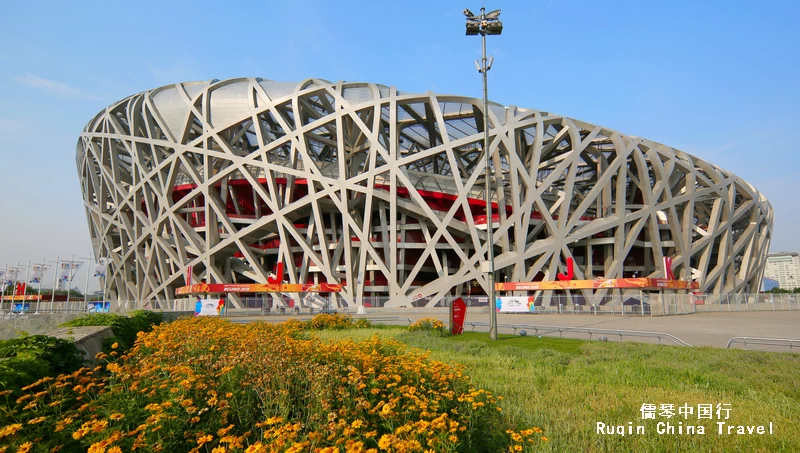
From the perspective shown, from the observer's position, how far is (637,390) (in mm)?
7102

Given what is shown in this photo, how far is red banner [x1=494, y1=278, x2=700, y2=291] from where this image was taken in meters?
35.4

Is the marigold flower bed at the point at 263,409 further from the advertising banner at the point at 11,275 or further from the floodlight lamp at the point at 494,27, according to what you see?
the advertising banner at the point at 11,275

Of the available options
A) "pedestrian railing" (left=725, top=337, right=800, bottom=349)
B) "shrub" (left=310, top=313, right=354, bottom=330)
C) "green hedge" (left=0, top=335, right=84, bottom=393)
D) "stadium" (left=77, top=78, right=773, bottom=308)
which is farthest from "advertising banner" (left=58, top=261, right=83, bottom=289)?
"pedestrian railing" (left=725, top=337, right=800, bottom=349)

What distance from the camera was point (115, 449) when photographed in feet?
10.2

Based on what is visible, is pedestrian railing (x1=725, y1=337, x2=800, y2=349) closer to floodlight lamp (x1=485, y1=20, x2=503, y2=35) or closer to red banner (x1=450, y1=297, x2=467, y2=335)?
red banner (x1=450, y1=297, x2=467, y2=335)

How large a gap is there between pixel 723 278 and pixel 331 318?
159 feet

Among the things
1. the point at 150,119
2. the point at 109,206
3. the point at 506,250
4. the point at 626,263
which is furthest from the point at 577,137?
the point at 109,206

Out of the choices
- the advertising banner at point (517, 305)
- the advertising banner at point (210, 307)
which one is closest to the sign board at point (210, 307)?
the advertising banner at point (210, 307)

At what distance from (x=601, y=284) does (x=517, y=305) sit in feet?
28.7

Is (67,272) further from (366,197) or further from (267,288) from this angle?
(366,197)

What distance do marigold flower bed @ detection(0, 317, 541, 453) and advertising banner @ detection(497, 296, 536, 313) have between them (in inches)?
1054

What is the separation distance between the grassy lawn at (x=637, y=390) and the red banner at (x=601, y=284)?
24018mm

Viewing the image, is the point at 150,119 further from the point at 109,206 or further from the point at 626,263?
the point at 626,263

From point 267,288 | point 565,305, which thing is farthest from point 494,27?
point 267,288
